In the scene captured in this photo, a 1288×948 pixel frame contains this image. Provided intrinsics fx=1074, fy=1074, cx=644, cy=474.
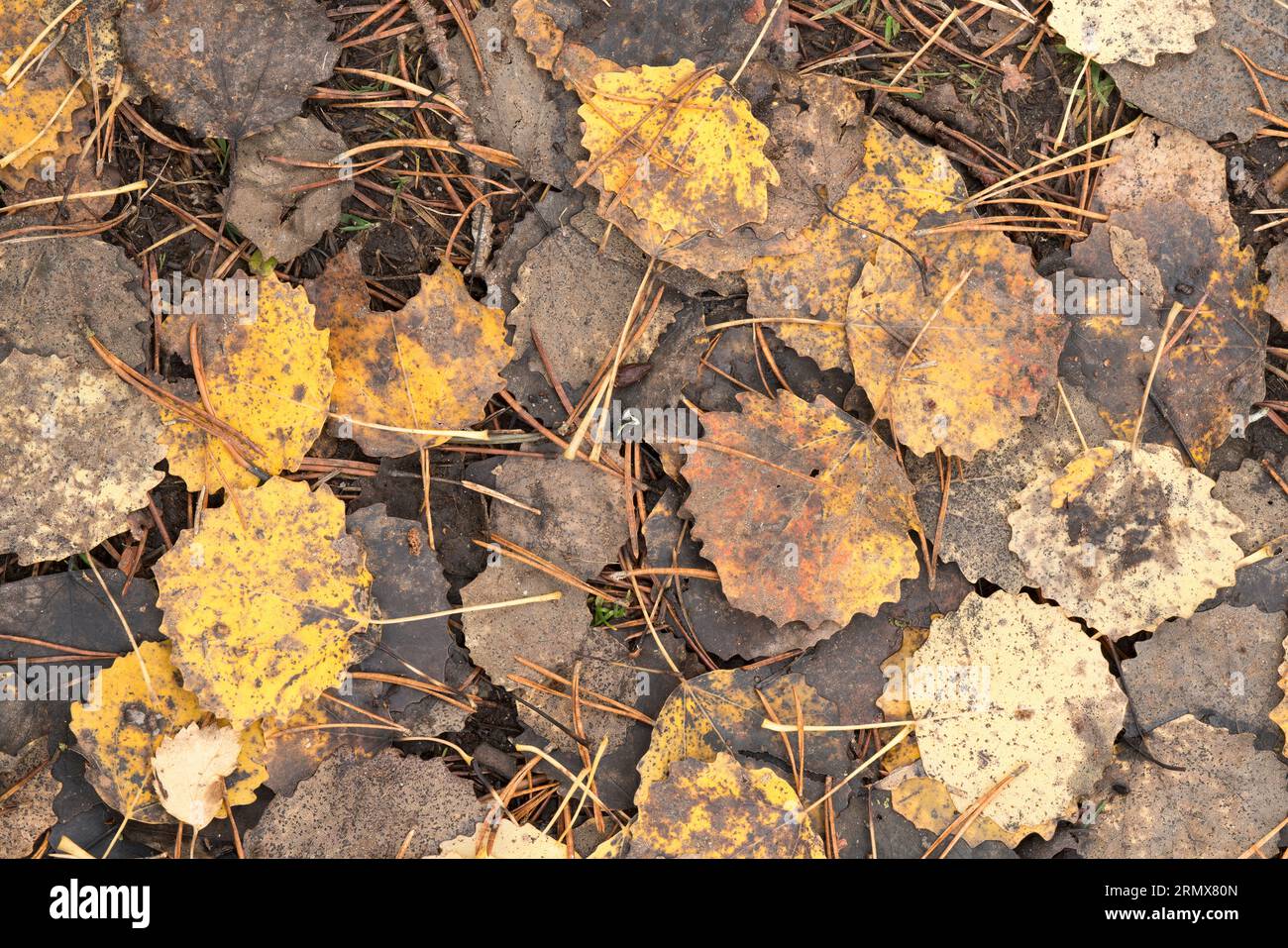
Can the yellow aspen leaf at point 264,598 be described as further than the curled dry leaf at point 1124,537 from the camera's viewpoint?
No

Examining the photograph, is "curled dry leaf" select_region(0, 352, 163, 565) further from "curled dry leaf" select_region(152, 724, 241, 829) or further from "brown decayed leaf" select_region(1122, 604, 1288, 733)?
"brown decayed leaf" select_region(1122, 604, 1288, 733)

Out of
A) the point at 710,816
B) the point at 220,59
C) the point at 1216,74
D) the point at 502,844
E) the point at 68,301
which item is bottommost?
the point at 502,844

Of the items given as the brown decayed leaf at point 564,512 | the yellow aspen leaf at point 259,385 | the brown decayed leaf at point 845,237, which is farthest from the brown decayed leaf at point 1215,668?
the yellow aspen leaf at point 259,385

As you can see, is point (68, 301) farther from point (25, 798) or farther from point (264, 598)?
point (25, 798)

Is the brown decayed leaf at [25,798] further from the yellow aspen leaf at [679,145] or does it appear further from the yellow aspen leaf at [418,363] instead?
the yellow aspen leaf at [679,145]

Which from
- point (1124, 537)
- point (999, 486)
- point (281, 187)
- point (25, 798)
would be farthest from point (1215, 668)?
point (25, 798)

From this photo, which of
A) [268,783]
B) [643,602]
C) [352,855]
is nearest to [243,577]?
[268,783]
